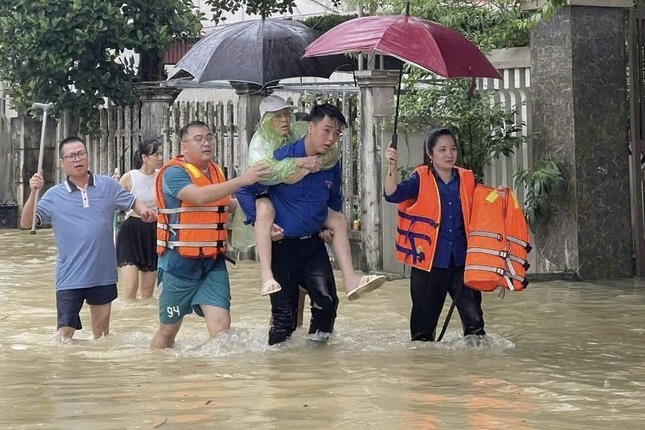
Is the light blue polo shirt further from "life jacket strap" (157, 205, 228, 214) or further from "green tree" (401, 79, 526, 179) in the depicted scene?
"green tree" (401, 79, 526, 179)

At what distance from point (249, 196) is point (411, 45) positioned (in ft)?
5.00

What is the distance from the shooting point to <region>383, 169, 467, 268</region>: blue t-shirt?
9.24 m

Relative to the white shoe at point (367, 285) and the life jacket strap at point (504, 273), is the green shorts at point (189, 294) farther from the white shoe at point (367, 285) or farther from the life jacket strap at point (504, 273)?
the life jacket strap at point (504, 273)

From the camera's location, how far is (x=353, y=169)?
15.4m

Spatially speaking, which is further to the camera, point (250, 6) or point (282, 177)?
point (250, 6)

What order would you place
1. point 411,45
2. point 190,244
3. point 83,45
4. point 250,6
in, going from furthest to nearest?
point 83,45
point 250,6
point 411,45
point 190,244

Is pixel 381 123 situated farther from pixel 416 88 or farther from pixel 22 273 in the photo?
pixel 22 273

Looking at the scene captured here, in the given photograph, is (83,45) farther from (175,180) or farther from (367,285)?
(367,285)

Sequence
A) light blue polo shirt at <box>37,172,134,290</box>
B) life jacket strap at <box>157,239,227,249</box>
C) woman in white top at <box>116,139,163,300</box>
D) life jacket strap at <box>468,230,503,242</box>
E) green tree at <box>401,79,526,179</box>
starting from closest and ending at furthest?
life jacket strap at <box>157,239,227,249</box> → life jacket strap at <box>468,230,503,242</box> → light blue polo shirt at <box>37,172,134,290</box> → woman in white top at <box>116,139,163,300</box> → green tree at <box>401,79,526,179</box>

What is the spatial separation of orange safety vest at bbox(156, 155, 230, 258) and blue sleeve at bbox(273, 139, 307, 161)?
0.44m

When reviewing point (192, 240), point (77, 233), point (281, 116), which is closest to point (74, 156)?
point (77, 233)

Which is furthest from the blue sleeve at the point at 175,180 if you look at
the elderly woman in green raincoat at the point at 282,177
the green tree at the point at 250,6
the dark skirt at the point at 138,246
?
the green tree at the point at 250,6

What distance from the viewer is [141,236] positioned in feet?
42.0

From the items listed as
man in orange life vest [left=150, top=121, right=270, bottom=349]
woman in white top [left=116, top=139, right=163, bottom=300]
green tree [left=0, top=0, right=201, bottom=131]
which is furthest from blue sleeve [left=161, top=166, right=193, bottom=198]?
green tree [left=0, top=0, right=201, bottom=131]
